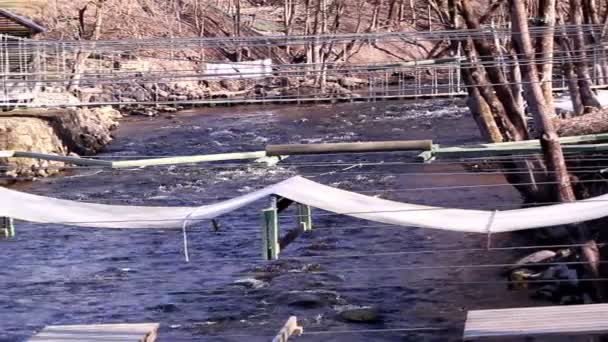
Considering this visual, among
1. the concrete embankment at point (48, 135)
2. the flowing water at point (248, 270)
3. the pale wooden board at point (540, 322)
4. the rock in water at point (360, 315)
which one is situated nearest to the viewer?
the pale wooden board at point (540, 322)

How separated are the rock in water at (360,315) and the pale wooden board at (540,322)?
16.6 ft

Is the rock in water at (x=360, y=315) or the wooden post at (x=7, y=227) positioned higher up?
the wooden post at (x=7, y=227)

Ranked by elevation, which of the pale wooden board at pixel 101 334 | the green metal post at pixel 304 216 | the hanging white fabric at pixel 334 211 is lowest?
the pale wooden board at pixel 101 334

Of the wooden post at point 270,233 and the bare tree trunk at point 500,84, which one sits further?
the bare tree trunk at point 500,84

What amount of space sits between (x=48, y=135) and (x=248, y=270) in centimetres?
1210

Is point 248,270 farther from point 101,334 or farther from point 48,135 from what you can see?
point 48,135

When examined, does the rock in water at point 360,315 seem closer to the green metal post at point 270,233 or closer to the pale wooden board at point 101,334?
the pale wooden board at point 101,334

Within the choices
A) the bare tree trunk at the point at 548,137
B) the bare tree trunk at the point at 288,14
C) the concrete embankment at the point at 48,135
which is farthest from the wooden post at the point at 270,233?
the bare tree trunk at the point at 288,14

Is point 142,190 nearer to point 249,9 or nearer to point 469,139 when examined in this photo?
point 469,139

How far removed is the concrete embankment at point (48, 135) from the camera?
24438mm

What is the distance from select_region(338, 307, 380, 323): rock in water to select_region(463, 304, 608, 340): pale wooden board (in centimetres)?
507

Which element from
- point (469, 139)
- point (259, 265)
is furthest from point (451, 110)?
point (259, 265)

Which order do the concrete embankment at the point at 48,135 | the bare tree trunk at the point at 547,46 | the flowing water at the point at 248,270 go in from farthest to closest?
the concrete embankment at the point at 48,135
the flowing water at the point at 248,270
the bare tree trunk at the point at 547,46

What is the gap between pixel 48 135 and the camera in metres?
26.2
